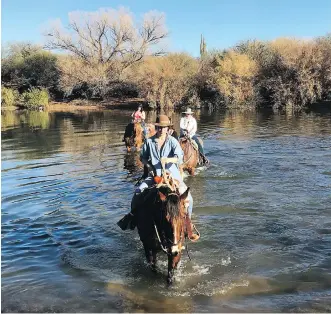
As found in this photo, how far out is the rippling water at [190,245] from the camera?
233 inches

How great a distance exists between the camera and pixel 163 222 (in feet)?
18.5

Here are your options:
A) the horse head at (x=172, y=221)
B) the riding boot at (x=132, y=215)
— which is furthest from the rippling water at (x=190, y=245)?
the horse head at (x=172, y=221)

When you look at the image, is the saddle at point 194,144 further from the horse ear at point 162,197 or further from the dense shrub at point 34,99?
the dense shrub at point 34,99

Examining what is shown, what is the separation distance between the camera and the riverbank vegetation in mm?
45938

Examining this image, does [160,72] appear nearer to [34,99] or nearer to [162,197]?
[34,99]

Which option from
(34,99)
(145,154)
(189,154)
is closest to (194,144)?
(189,154)

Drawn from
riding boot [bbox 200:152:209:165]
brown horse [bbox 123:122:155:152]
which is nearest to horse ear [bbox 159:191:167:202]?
riding boot [bbox 200:152:209:165]

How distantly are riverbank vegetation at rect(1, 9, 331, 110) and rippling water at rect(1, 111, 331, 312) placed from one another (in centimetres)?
3319

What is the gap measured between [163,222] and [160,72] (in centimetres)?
4787

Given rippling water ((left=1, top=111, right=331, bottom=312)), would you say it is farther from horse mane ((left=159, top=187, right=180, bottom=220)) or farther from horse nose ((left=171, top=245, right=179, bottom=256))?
horse mane ((left=159, top=187, right=180, bottom=220))

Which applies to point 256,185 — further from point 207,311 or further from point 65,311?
point 65,311

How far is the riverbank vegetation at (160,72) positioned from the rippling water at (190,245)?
109ft

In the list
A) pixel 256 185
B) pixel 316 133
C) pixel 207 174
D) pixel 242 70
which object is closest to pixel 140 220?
pixel 256 185

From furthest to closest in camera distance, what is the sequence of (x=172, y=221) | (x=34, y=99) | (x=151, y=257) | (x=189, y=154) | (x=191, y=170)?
1. (x=34, y=99)
2. (x=191, y=170)
3. (x=189, y=154)
4. (x=151, y=257)
5. (x=172, y=221)
